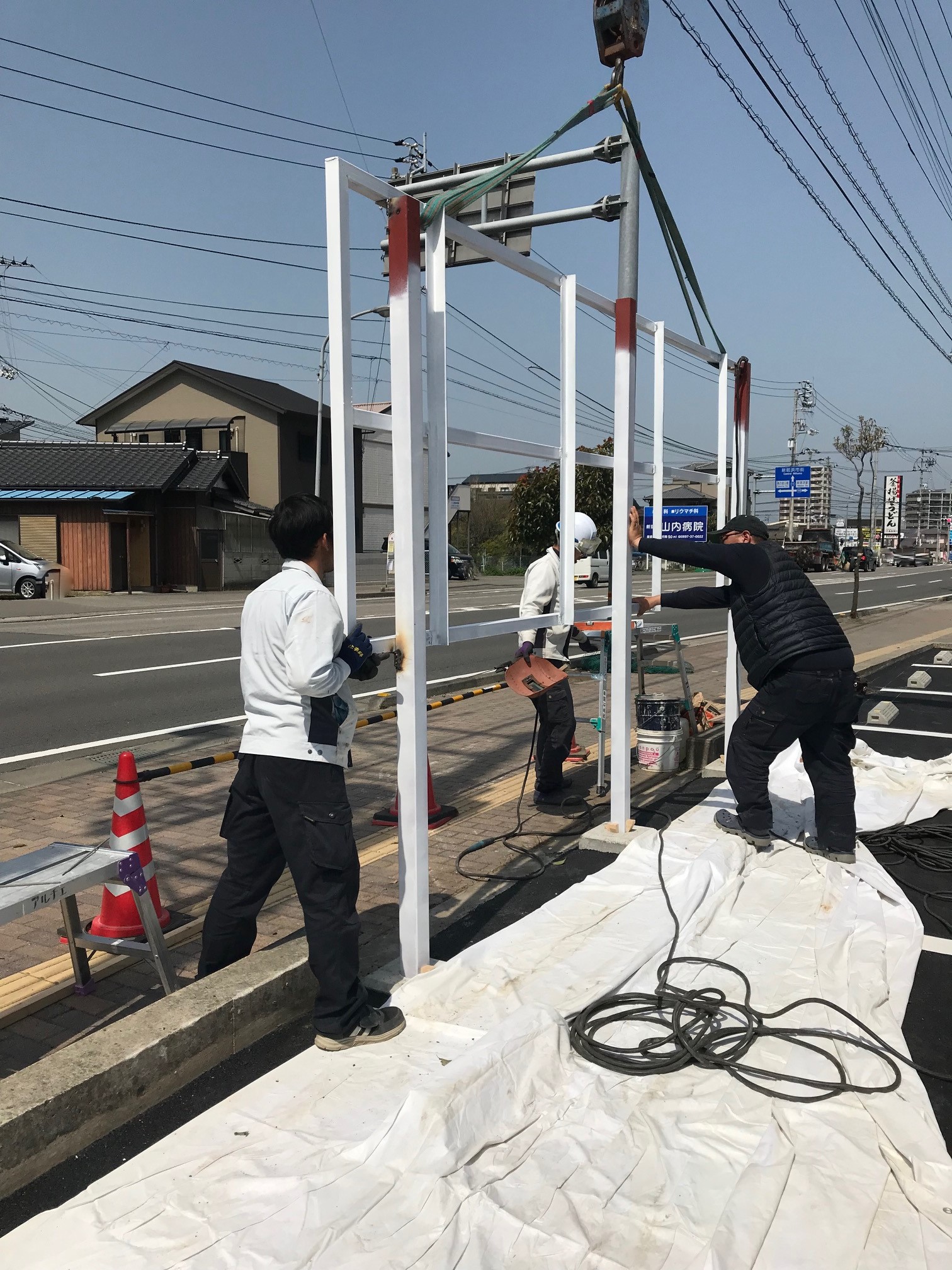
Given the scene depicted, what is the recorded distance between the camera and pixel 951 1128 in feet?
9.41

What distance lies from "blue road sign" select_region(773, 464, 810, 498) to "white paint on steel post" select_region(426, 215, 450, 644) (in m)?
37.1

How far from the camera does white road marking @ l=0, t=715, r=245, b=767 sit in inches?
323

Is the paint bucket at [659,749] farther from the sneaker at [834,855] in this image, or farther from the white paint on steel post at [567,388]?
the white paint on steel post at [567,388]

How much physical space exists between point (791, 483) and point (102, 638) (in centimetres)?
2944

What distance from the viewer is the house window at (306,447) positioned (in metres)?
42.5

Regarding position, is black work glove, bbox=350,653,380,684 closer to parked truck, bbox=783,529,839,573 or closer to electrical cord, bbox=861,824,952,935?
electrical cord, bbox=861,824,952,935

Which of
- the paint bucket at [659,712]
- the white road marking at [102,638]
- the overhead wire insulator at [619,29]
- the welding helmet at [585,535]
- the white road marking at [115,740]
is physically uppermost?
the overhead wire insulator at [619,29]

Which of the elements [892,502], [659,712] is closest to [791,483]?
[659,712]

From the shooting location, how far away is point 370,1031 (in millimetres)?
3295

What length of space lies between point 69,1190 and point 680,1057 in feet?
6.07

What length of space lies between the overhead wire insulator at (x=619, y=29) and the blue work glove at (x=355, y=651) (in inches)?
154

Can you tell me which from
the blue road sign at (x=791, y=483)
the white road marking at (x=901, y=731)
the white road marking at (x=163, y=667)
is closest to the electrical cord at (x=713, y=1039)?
the white road marking at (x=901, y=731)

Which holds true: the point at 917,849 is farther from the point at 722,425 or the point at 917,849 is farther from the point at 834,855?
the point at 722,425

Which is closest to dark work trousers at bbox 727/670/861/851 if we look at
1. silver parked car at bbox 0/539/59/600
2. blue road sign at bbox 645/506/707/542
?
blue road sign at bbox 645/506/707/542
